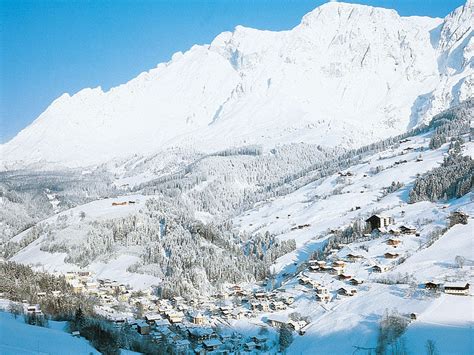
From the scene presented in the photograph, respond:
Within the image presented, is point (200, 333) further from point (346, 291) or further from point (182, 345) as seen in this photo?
point (346, 291)

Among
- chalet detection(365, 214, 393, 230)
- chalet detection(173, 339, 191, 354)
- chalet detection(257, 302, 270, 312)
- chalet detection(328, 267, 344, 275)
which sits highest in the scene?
chalet detection(365, 214, 393, 230)

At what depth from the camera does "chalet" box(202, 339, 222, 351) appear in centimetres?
5900

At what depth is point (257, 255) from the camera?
387ft

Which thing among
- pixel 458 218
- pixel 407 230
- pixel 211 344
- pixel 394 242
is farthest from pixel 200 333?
pixel 458 218

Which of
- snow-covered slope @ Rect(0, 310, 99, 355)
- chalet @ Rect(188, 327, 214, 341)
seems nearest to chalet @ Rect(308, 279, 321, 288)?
chalet @ Rect(188, 327, 214, 341)

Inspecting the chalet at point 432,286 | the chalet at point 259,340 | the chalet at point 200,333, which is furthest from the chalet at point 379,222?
the chalet at point 200,333

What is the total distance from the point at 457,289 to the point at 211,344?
93.9 feet

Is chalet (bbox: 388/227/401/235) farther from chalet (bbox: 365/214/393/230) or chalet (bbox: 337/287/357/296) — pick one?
chalet (bbox: 337/287/357/296)

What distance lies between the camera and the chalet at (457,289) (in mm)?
59000

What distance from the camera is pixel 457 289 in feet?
195

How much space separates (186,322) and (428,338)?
106 ft

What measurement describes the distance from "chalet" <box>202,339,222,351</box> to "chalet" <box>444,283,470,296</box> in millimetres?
26917

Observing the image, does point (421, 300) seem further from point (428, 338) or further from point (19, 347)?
point (19, 347)

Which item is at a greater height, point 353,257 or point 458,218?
point 458,218
